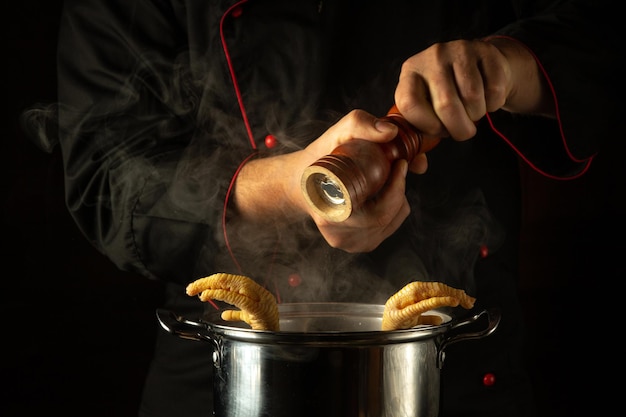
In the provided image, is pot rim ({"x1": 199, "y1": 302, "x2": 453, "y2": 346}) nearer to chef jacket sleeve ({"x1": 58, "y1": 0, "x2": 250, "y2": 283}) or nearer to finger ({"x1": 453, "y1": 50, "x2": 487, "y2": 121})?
finger ({"x1": 453, "y1": 50, "x2": 487, "y2": 121})

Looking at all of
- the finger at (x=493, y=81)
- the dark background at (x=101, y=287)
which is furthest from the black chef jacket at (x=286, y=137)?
the dark background at (x=101, y=287)

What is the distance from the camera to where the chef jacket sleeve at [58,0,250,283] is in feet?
4.41

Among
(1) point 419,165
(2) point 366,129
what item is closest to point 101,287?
(1) point 419,165

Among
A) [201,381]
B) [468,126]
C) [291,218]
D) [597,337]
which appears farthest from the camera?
[597,337]

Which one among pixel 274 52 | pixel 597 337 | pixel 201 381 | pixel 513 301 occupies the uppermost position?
pixel 274 52

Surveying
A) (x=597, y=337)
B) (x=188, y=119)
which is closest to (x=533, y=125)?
(x=188, y=119)

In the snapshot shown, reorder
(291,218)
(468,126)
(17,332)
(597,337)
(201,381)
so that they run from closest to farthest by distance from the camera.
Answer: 1. (468,126)
2. (291,218)
3. (201,381)
4. (17,332)
5. (597,337)

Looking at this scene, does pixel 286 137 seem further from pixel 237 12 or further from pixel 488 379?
pixel 488 379

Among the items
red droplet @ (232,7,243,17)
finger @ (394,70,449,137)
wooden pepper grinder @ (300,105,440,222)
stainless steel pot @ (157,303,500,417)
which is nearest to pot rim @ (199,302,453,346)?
stainless steel pot @ (157,303,500,417)

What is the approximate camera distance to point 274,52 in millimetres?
1473

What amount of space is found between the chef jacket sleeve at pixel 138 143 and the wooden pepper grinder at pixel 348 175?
0.42 meters

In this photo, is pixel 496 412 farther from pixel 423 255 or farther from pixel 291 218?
pixel 291 218

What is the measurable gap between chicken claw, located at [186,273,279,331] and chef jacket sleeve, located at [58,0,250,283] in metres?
0.46

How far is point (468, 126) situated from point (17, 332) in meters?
1.61
